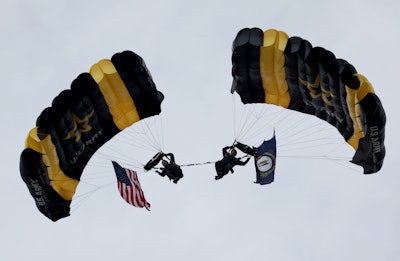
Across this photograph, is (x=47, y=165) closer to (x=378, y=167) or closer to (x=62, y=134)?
(x=62, y=134)

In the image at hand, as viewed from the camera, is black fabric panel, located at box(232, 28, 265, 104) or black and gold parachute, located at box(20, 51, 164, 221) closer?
black and gold parachute, located at box(20, 51, 164, 221)

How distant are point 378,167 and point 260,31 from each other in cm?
557

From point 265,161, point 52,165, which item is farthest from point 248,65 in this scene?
point 52,165

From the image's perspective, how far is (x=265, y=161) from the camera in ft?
129

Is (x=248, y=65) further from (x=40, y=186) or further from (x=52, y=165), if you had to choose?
(x=40, y=186)

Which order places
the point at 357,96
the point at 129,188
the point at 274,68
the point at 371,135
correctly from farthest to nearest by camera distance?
the point at 129,188, the point at 274,68, the point at 371,135, the point at 357,96

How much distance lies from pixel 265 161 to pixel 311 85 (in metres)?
2.76

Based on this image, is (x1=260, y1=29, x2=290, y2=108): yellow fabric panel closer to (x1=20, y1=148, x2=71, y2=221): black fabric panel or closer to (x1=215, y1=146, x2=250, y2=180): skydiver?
(x1=215, y1=146, x2=250, y2=180): skydiver

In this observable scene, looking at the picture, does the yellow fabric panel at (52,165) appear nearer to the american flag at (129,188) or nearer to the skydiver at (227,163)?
the american flag at (129,188)

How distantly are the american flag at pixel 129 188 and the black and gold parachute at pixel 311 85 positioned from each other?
4.42m

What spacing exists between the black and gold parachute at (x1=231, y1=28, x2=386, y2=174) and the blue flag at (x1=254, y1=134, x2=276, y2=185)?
195 cm

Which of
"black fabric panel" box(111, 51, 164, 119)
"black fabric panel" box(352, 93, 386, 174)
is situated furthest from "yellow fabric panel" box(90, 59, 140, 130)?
"black fabric panel" box(352, 93, 386, 174)

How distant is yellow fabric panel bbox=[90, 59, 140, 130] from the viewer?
39.5m

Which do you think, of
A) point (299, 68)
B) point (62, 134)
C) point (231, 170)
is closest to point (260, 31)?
point (299, 68)
